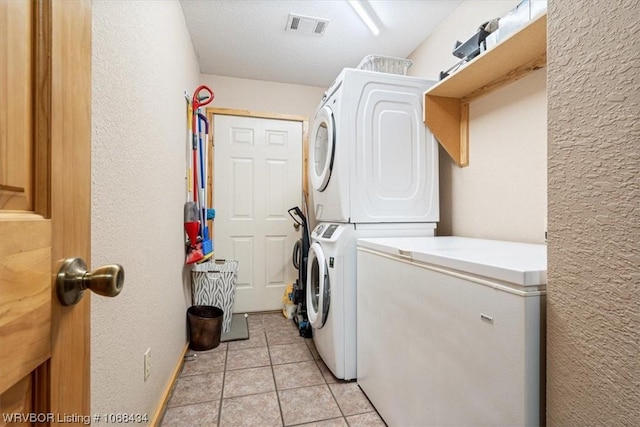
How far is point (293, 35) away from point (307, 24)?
0.20 m

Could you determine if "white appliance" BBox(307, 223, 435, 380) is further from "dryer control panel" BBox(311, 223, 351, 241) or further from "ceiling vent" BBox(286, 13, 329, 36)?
"ceiling vent" BBox(286, 13, 329, 36)

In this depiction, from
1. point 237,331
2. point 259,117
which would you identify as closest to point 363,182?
point 237,331

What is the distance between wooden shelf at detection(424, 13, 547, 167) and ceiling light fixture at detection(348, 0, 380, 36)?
80cm

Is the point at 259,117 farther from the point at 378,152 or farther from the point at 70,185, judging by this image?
the point at 70,185

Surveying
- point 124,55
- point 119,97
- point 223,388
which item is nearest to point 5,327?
point 119,97

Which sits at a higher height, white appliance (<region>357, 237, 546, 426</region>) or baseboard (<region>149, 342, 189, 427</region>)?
white appliance (<region>357, 237, 546, 426</region>)

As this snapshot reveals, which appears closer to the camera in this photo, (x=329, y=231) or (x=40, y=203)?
(x=40, y=203)

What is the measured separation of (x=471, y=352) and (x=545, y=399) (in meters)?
0.19

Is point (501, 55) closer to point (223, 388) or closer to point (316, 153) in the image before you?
point (316, 153)

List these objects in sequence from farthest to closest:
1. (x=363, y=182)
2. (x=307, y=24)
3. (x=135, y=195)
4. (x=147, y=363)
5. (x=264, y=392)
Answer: (x=307, y=24) → (x=363, y=182) → (x=264, y=392) → (x=147, y=363) → (x=135, y=195)

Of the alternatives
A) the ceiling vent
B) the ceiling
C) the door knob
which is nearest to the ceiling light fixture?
the ceiling

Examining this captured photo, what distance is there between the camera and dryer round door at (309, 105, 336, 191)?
6.22ft

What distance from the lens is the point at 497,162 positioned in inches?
69.0

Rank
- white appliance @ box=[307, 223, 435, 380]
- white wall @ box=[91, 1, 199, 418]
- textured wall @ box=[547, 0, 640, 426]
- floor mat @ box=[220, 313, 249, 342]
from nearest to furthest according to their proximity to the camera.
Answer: textured wall @ box=[547, 0, 640, 426], white wall @ box=[91, 1, 199, 418], white appliance @ box=[307, 223, 435, 380], floor mat @ box=[220, 313, 249, 342]
